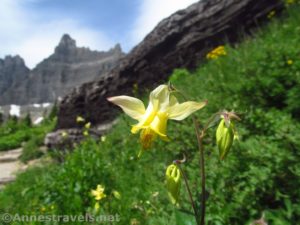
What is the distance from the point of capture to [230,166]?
204 cm

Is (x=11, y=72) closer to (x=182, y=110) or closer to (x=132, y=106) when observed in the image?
(x=132, y=106)

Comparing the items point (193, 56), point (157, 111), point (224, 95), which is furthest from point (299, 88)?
point (193, 56)

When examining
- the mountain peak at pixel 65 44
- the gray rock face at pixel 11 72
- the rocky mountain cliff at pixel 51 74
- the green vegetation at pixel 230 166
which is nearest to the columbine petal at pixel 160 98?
the green vegetation at pixel 230 166

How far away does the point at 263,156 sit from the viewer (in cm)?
195

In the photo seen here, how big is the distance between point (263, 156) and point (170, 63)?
5.79m

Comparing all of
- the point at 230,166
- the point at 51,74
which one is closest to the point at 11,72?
the point at 51,74

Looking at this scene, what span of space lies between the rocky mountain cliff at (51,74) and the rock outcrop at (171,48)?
68.4 m

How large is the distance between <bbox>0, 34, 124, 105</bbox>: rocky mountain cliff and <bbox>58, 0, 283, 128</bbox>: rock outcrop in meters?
68.4

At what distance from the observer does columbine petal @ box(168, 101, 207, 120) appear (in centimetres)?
112

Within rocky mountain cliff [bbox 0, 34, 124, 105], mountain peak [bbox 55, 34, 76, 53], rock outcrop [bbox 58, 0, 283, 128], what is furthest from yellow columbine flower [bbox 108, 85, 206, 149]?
mountain peak [bbox 55, 34, 76, 53]

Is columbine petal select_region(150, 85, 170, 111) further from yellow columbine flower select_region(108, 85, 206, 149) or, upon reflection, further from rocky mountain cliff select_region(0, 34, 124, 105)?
rocky mountain cliff select_region(0, 34, 124, 105)

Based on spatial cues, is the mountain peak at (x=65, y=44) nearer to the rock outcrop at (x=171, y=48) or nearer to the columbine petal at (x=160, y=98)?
the rock outcrop at (x=171, y=48)

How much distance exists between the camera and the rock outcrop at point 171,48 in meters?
6.91

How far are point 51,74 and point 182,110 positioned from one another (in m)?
85.7
